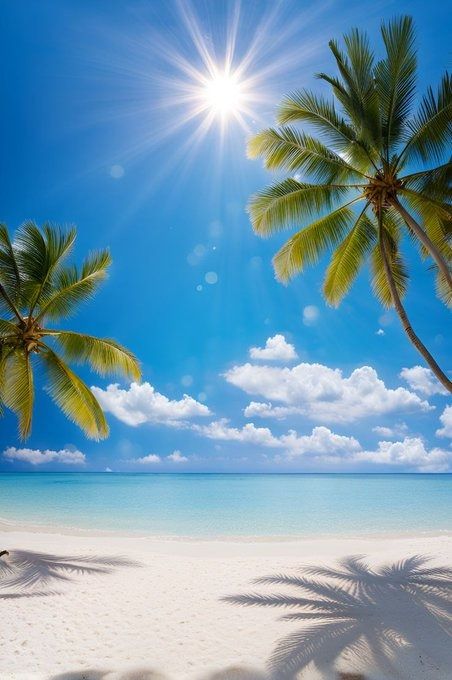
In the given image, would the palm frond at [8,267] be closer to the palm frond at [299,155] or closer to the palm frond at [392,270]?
the palm frond at [299,155]

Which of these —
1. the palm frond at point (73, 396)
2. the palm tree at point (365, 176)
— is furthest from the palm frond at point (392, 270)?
the palm frond at point (73, 396)

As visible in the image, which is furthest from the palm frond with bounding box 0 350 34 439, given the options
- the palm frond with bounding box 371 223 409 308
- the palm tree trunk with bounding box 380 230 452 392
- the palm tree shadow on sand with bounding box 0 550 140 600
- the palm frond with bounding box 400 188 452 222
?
the palm frond with bounding box 400 188 452 222

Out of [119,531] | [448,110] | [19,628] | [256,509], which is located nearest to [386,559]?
[19,628]

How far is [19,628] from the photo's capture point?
5.33m

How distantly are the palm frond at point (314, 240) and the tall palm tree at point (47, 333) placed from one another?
15.0 ft

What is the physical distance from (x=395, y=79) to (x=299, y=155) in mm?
2226

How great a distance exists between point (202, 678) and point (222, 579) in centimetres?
391

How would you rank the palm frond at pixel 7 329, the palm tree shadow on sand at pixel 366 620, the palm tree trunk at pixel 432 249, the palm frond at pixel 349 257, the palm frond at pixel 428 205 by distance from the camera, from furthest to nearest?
the palm frond at pixel 349 257 < the palm frond at pixel 7 329 < the palm frond at pixel 428 205 < the palm tree trunk at pixel 432 249 < the palm tree shadow on sand at pixel 366 620

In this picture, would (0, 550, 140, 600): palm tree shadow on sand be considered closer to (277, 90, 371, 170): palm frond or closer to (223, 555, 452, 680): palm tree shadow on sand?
(223, 555, 452, 680): palm tree shadow on sand

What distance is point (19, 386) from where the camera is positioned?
9.64 m

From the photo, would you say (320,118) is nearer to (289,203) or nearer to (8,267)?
(289,203)

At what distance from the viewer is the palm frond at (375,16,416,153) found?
7.68 metres

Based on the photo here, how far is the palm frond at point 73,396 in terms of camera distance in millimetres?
10164

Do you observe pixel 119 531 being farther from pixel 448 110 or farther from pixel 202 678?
pixel 448 110
